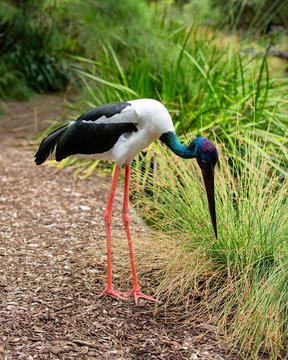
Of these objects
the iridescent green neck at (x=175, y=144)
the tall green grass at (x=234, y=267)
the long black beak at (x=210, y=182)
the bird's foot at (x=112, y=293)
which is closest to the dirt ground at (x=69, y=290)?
the bird's foot at (x=112, y=293)

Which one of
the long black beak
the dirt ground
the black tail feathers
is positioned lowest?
the dirt ground

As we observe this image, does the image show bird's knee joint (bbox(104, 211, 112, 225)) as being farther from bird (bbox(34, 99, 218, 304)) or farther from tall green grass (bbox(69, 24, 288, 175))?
tall green grass (bbox(69, 24, 288, 175))

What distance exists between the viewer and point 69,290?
283cm

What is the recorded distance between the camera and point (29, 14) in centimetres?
670

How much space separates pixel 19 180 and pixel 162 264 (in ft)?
8.04

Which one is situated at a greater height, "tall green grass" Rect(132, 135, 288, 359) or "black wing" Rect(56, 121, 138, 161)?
"black wing" Rect(56, 121, 138, 161)

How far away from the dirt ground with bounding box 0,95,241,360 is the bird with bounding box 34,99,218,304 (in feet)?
0.68

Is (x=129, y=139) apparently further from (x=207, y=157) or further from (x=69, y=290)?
(x=69, y=290)

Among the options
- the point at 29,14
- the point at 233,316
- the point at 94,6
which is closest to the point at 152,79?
the point at 94,6

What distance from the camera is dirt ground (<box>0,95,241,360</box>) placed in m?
2.31

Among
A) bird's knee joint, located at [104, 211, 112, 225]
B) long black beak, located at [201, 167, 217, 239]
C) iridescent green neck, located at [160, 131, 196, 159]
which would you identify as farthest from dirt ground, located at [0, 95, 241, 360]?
iridescent green neck, located at [160, 131, 196, 159]

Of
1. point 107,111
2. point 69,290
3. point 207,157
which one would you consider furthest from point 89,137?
point 69,290

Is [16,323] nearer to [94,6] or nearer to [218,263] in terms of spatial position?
[218,263]

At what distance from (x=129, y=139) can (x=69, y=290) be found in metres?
1.00
